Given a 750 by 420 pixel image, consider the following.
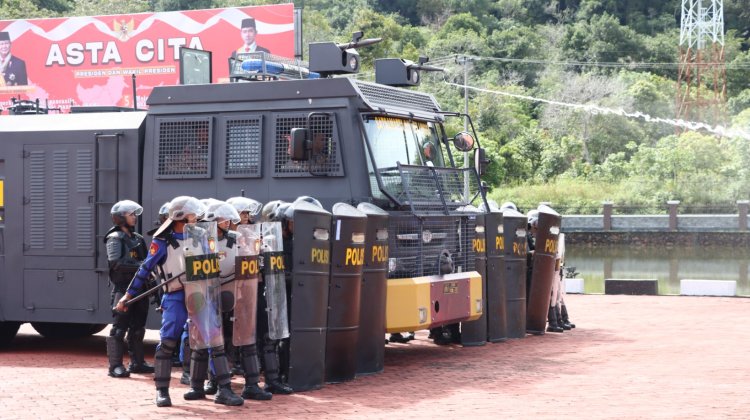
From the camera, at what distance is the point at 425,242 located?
47.2 feet

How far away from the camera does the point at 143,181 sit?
14.8 metres

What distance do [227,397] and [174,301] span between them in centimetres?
101

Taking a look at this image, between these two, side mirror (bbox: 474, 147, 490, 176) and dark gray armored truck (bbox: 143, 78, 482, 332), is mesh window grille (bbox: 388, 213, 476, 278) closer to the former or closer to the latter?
dark gray armored truck (bbox: 143, 78, 482, 332)

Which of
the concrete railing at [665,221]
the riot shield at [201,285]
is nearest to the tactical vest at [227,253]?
the riot shield at [201,285]

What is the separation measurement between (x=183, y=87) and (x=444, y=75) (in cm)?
5856

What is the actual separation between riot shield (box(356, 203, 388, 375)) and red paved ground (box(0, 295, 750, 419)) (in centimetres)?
26

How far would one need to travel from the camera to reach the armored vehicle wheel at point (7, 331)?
1592 cm

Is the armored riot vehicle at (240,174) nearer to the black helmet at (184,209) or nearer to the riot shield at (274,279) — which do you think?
the riot shield at (274,279)

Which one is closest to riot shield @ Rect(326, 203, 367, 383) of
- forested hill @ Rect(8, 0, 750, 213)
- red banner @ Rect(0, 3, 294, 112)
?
red banner @ Rect(0, 3, 294, 112)

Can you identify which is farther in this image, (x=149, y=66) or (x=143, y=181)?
(x=149, y=66)

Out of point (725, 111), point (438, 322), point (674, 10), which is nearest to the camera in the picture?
point (438, 322)

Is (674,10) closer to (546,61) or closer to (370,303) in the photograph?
(546,61)

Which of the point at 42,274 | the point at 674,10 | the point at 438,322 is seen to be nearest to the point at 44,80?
the point at 42,274

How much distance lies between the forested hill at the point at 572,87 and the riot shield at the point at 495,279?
98.9 ft
